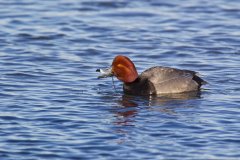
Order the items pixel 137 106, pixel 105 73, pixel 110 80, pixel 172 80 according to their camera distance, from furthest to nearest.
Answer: pixel 110 80, pixel 172 80, pixel 105 73, pixel 137 106

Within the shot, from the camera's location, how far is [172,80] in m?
15.5

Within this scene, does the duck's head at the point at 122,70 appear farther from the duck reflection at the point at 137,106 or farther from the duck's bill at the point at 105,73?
the duck reflection at the point at 137,106

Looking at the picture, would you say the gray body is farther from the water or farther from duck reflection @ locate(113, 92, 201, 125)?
the water

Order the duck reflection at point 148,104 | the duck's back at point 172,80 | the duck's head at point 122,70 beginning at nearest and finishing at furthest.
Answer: the duck reflection at point 148,104, the duck's head at point 122,70, the duck's back at point 172,80

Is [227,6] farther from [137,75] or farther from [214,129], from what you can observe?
[214,129]

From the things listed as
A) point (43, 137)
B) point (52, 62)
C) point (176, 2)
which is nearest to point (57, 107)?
Answer: point (43, 137)

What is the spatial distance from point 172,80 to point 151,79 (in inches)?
15.1

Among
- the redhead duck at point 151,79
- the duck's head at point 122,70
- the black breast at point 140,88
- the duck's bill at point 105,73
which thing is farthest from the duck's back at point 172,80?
the duck's bill at point 105,73

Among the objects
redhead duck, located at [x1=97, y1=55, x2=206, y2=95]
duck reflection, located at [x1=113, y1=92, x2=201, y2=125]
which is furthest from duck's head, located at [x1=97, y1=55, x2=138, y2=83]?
duck reflection, located at [x1=113, y1=92, x2=201, y2=125]

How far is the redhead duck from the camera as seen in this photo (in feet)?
50.1

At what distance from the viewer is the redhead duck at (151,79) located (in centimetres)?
1526

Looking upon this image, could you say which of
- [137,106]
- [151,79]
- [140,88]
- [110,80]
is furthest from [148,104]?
[110,80]

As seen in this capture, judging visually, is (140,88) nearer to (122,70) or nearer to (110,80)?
(122,70)

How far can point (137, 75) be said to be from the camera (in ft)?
50.8
